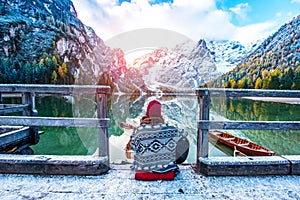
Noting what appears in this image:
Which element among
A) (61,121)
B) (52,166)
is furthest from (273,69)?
(52,166)

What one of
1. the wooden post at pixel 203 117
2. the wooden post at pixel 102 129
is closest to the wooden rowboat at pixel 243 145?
the wooden post at pixel 203 117

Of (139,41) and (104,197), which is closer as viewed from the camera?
(104,197)

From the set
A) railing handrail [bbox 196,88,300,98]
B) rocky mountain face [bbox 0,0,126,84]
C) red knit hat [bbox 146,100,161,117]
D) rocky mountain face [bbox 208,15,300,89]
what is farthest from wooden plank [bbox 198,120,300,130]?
rocky mountain face [bbox 0,0,126,84]

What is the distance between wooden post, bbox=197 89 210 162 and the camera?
2.74 meters

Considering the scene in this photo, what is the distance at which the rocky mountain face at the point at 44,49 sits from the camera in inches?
2399

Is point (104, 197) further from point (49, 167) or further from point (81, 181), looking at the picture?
point (49, 167)

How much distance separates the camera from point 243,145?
1051 cm

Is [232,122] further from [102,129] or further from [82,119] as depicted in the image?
[82,119]

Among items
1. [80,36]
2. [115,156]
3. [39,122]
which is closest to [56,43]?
[80,36]

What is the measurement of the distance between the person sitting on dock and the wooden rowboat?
24.9ft

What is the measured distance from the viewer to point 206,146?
2805 mm

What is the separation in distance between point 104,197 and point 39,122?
→ 1.46 meters

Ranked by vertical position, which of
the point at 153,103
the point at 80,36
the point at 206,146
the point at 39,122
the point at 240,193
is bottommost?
the point at 240,193

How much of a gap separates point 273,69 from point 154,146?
122 m
